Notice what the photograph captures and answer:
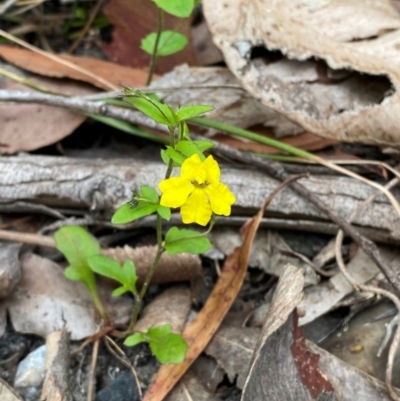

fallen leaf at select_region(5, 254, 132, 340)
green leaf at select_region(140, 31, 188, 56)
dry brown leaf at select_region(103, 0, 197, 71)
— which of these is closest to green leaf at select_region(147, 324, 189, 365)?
fallen leaf at select_region(5, 254, 132, 340)

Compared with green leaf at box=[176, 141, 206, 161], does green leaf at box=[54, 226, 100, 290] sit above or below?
below

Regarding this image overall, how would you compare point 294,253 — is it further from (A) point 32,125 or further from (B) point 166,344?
(A) point 32,125

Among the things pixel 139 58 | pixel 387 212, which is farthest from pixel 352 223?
pixel 139 58

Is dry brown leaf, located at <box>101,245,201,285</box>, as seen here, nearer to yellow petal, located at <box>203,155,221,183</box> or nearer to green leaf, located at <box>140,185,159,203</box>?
green leaf, located at <box>140,185,159,203</box>

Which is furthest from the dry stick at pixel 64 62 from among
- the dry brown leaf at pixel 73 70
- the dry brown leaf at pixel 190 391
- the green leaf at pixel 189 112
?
the dry brown leaf at pixel 190 391

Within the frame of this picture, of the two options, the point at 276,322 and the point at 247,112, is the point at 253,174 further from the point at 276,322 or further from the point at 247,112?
the point at 276,322

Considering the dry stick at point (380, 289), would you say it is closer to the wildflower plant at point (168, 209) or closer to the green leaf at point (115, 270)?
the wildflower plant at point (168, 209)
